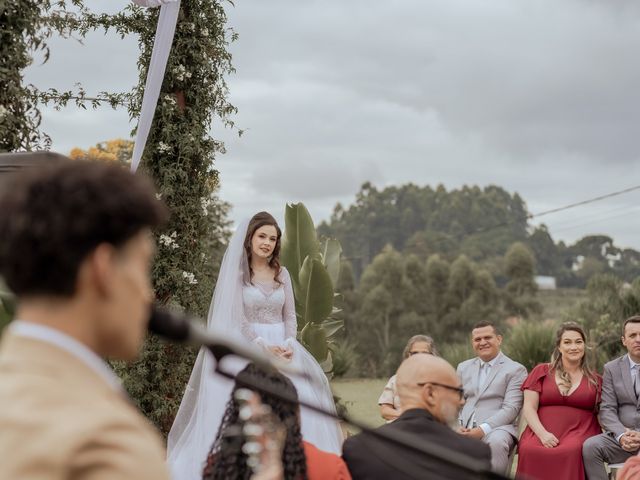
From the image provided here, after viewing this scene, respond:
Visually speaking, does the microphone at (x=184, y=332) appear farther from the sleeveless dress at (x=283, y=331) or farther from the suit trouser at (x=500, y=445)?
the suit trouser at (x=500, y=445)

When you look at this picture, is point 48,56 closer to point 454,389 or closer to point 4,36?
point 4,36

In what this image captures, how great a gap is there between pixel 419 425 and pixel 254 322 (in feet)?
12.3

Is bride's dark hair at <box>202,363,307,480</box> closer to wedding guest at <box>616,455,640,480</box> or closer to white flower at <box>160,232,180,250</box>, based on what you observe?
wedding guest at <box>616,455,640,480</box>

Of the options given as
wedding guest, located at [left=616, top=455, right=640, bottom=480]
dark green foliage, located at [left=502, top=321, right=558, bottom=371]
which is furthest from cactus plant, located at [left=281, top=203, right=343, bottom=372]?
dark green foliage, located at [left=502, top=321, right=558, bottom=371]

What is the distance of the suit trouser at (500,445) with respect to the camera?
7.33 m

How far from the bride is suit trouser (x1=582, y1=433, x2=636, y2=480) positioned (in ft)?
6.60

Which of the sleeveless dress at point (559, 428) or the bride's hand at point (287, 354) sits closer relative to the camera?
the bride's hand at point (287, 354)

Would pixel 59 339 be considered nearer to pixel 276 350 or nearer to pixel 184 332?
pixel 184 332

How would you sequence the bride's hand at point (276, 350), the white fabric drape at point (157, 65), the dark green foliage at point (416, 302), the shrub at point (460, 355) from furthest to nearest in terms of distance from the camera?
the dark green foliage at point (416, 302)
the shrub at point (460, 355)
the white fabric drape at point (157, 65)
the bride's hand at point (276, 350)

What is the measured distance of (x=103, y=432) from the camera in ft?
3.38

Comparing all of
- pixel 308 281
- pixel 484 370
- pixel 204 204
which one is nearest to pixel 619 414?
pixel 484 370

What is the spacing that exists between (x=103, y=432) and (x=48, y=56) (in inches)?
257

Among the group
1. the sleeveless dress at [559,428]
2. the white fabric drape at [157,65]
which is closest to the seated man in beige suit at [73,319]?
the white fabric drape at [157,65]

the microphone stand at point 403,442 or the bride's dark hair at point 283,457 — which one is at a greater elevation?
the microphone stand at point 403,442
